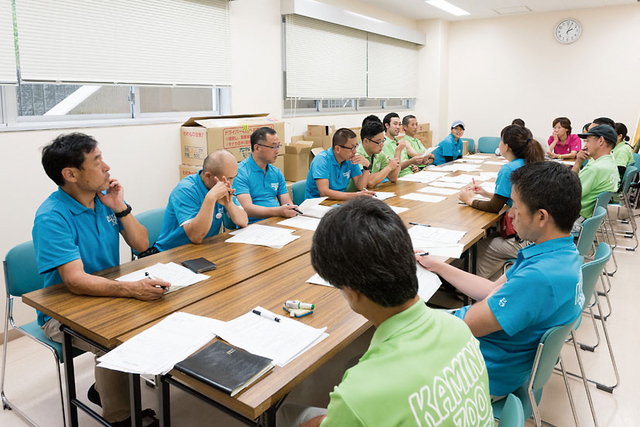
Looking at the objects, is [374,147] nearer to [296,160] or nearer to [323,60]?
[296,160]

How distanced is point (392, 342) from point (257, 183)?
8.67 ft

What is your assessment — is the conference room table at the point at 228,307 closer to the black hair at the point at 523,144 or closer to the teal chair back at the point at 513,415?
the teal chair back at the point at 513,415

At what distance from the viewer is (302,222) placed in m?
2.96

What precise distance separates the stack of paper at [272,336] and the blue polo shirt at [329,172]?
223cm

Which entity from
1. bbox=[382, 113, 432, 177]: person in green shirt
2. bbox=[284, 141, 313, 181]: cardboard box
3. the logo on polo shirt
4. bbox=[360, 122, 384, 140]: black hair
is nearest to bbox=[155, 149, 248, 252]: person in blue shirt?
the logo on polo shirt

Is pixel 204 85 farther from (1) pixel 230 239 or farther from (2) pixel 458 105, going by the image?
(2) pixel 458 105

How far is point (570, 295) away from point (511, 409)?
1.93 feet

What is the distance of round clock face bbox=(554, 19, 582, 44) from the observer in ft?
25.0

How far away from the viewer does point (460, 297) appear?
3617mm

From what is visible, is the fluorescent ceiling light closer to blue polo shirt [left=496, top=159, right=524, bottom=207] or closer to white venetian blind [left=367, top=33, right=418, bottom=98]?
white venetian blind [left=367, top=33, right=418, bottom=98]

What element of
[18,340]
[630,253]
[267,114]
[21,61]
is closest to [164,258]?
[18,340]

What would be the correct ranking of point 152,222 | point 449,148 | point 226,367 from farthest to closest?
point 449,148 → point 152,222 → point 226,367

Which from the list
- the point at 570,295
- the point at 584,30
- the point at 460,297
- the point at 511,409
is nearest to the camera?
the point at 511,409

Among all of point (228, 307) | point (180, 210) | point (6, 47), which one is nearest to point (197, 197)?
point (180, 210)
